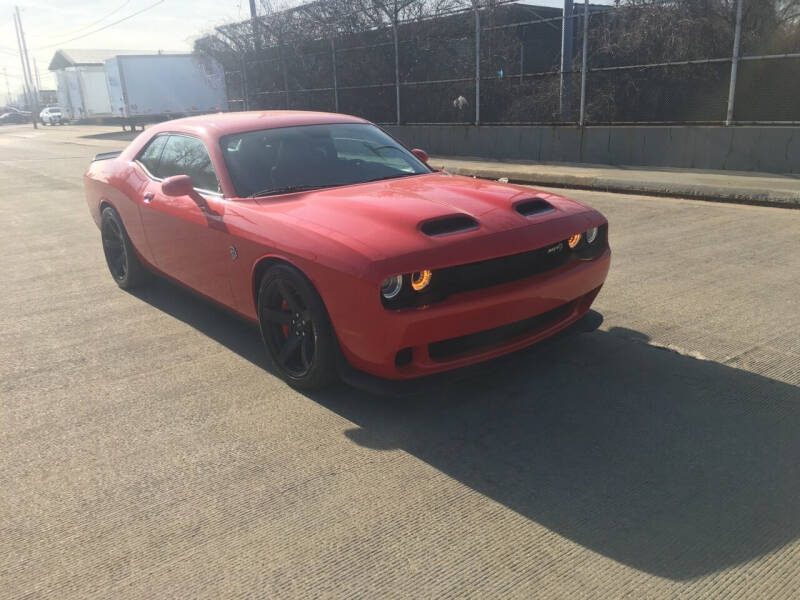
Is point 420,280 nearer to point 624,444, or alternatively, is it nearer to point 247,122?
point 624,444

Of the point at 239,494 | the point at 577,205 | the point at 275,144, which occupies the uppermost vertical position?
the point at 275,144

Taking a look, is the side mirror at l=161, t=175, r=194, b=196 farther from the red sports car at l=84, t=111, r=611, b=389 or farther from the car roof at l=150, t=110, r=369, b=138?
the car roof at l=150, t=110, r=369, b=138

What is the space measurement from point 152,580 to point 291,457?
0.87m

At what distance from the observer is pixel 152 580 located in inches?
90.4

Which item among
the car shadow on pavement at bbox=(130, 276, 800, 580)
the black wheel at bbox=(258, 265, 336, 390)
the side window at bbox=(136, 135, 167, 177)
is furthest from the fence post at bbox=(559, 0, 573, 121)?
the black wheel at bbox=(258, 265, 336, 390)

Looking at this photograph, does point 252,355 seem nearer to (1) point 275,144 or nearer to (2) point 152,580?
(1) point 275,144

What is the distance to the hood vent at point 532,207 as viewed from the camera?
3.58 metres

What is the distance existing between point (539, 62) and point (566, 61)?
159cm

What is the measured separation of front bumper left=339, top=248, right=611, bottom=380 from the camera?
306 cm

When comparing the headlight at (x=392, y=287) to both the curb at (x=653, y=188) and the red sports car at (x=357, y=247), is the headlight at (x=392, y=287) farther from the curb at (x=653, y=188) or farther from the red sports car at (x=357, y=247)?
the curb at (x=653, y=188)

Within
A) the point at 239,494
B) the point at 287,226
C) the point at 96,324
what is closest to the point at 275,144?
the point at 287,226

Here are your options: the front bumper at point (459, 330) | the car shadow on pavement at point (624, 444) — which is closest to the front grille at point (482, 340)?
the front bumper at point (459, 330)

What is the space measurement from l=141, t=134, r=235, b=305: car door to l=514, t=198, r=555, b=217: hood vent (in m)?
1.66

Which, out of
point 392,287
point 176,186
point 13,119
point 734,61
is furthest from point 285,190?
point 13,119
